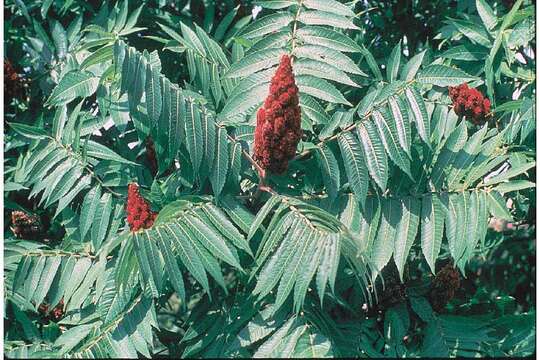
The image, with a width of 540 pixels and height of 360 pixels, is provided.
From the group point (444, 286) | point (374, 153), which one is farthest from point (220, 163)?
point (444, 286)

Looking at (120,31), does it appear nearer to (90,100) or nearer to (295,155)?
(90,100)

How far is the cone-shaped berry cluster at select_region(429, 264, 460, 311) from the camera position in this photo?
3.32m

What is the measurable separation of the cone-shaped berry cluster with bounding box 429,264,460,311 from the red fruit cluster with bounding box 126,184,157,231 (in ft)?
4.27

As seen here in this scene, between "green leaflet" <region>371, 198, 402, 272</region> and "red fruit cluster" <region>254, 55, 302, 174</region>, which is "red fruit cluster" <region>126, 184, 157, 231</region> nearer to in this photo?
"red fruit cluster" <region>254, 55, 302, 174</region>

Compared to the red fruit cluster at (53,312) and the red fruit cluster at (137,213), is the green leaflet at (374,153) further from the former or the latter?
the red fruit cluster at (53,312)

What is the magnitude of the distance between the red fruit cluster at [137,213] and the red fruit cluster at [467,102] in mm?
1461

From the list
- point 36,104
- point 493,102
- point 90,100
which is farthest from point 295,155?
point 36,104

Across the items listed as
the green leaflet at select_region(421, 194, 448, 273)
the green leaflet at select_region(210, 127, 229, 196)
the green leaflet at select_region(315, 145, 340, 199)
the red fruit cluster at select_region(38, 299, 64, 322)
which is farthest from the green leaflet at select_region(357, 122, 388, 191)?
the red fruit cluster at select_region(38, 299, 64, 322)

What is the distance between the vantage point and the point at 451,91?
342 cm

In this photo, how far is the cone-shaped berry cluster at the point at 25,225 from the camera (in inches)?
144

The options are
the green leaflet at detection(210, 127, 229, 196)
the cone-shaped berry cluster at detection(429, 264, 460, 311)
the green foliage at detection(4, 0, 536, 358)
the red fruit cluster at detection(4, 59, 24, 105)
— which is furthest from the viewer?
the red fruit cluster at detection(4, 59, 24, 105)

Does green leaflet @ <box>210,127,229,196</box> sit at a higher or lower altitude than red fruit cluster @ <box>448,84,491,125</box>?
lower

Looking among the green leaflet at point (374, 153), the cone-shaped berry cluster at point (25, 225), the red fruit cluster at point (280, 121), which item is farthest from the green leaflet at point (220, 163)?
the cone-shaped berry cluster at point (25, 225)

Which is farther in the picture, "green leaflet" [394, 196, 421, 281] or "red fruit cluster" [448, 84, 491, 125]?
"red fruit cluster" [448, 84, 491, 125]
